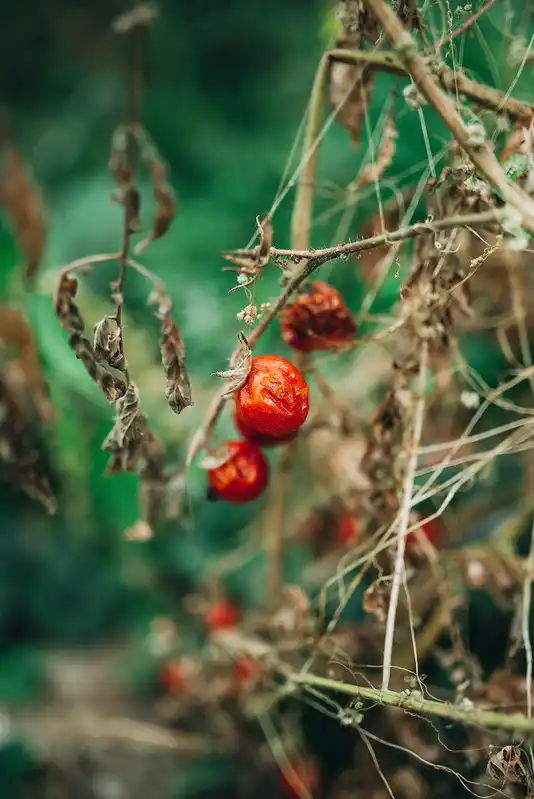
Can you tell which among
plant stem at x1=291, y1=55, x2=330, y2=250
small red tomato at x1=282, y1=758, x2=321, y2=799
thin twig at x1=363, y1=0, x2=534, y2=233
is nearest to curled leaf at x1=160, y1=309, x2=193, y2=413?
plant stem at x1=291, y1=55, x2=330, y2=250

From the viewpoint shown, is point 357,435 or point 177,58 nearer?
point 357,435

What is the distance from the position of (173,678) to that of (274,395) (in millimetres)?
983

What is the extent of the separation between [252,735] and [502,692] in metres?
0.57

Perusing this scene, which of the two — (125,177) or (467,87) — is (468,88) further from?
(125,177)

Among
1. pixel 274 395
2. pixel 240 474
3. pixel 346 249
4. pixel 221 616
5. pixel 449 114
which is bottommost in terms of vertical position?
pixel 221 616

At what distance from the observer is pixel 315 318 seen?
875 mm

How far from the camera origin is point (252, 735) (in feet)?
4.43

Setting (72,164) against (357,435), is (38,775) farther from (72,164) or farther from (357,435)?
(72,164)

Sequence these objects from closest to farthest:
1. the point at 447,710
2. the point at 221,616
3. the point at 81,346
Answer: the point at 447,710
the point at 81,346
the point at 221,616

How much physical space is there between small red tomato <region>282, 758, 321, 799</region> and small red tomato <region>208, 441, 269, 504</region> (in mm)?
575

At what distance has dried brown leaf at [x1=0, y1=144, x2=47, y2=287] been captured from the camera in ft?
4.23

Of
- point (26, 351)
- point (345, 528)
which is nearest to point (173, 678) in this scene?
point (345, 528)

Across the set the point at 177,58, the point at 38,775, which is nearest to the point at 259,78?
the point at 177,58

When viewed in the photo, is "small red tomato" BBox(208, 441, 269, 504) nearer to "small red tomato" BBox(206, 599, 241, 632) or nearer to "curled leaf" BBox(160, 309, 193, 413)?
"curled leaf" BBox(160, 309, 193, 413)
